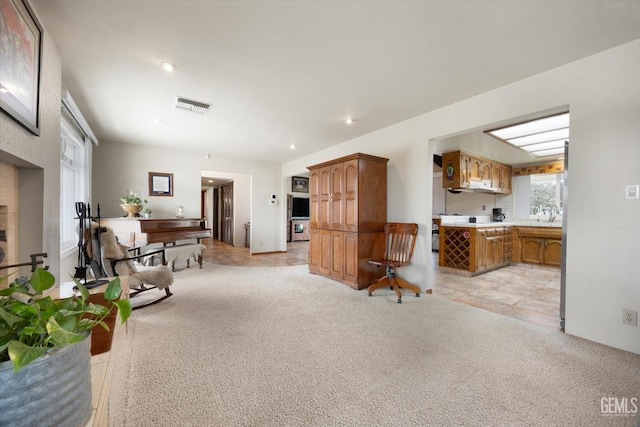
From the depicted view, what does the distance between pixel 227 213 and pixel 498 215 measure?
26.9ft

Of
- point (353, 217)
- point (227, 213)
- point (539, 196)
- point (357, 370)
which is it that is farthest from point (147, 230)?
point (539, 196)

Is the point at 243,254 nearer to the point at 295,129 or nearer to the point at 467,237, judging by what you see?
the point at 295,129

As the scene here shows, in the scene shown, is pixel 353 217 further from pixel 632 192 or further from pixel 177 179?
pixel 177 179

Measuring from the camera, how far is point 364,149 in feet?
15.1

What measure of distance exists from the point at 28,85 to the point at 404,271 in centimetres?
415

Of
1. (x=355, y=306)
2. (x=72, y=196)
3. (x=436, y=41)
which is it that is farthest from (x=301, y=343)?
(x=72, y=196)

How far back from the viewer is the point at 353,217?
387 centimetres

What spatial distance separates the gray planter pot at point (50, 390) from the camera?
46 cm

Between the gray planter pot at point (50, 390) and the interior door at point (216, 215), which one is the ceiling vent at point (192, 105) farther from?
the interior door at point (216, 215)

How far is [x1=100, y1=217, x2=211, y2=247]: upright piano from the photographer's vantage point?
4113mm

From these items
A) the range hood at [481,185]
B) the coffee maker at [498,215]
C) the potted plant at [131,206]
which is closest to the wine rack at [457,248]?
the range hood at [481,185]

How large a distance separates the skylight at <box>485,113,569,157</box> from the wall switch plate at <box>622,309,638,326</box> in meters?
2.12

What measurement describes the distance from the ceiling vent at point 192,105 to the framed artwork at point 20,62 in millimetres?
1521

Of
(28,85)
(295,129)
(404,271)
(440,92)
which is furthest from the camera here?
(295,129)
